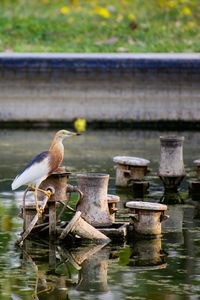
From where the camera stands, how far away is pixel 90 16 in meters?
33.9

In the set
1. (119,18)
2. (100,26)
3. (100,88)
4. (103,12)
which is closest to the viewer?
(100,88)

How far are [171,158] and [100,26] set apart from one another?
13.7 m

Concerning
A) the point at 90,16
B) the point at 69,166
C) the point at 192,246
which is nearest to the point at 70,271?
the point at 192,246

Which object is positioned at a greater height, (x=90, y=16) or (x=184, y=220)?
(x=90, y=16)

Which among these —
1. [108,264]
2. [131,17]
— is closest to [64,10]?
[131,17]

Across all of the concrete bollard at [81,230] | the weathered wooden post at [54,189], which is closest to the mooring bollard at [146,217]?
the concrete bollard at [81,230]

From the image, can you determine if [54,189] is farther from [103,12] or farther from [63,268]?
[103,12]

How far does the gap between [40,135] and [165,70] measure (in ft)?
10.6

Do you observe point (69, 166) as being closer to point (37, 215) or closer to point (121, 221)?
point (121, 221)

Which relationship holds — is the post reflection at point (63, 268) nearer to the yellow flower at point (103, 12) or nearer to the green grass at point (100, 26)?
the green grass at point (100, 26)

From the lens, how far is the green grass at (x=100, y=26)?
1254 inches

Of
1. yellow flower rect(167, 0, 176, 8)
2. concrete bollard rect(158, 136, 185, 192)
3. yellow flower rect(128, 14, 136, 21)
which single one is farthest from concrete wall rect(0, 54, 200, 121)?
concrete bollard rect(158, 136, 185, 192)

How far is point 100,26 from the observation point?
109ft

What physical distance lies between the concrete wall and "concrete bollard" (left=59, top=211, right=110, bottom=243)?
12012 mm
